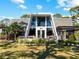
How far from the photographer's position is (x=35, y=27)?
40125 mm

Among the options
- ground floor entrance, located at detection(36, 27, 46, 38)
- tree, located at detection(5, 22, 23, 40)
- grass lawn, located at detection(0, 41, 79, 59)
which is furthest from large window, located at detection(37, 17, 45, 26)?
grass lawn, located at detection(0, 41, 79, 59)

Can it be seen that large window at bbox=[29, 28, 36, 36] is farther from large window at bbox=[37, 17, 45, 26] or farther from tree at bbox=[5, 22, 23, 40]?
tree at bbox=[5, 22, 23, 40]

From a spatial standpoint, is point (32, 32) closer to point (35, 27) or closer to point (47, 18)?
point (35, 27)

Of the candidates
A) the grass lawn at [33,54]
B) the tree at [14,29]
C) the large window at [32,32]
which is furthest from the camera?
the large window at [32,32]

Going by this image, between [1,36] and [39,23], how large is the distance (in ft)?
30.7

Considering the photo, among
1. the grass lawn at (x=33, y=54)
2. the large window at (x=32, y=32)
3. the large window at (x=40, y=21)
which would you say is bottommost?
the grass lawn at (x=33, y=54)

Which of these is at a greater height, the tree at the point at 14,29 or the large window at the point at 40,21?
the large window at the point at 40,21

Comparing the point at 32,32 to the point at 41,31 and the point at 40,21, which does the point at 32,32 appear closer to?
the point at 41,31

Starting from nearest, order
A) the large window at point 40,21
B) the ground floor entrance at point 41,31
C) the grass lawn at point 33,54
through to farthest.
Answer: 1. the grass lawn at point 33,54
2. the ground floor entrance at point 41,31
3. the large window at point 40,21

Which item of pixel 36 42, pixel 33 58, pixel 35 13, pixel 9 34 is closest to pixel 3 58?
pixel 33 58

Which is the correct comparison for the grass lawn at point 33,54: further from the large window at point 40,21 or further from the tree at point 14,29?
the large window at point 40,21

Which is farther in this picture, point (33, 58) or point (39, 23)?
point (39, 23)

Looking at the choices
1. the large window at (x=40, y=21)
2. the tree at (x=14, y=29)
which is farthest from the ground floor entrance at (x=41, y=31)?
the tree at (x=14, y=29)

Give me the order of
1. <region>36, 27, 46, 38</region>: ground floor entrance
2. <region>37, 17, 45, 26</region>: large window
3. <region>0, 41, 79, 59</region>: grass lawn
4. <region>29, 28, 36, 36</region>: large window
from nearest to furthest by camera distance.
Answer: <region>0, 41, 79, 59</region>: grass lawn → <region>29, 28, 36, 36</region>: large window → <region>36, 27, 46, 38</region>: ground floor entrance → <region>37, 17, 45, 26</region>: large window
